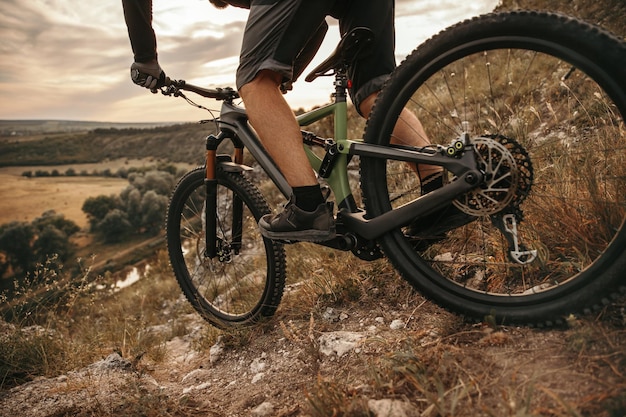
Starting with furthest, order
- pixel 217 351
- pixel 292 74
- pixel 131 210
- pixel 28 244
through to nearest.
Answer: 1. pixel 131 210
2. pixel 28 244
3. pixel 217 351
4. pixel 292 74

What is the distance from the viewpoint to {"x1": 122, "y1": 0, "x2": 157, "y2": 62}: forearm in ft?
7.57

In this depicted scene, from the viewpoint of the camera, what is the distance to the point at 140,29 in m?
2.40

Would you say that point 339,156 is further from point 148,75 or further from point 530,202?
point 148,75

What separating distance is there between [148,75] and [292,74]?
3.70 feet

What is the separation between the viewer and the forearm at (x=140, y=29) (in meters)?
2.31

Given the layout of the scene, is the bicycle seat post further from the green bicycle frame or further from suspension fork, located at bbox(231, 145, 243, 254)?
suspension fork, located at bbox(231, 145, 243, 254)

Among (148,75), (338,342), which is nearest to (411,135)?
(338,342)

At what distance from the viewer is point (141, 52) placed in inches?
98.3

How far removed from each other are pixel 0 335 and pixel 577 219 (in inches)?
159

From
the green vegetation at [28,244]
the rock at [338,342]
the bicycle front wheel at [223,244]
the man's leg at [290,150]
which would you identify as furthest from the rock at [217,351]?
the green vegetation at [28,244]

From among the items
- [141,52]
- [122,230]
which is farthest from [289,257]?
[122,230]

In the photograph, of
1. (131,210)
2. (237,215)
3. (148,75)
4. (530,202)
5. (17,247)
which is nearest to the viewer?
(530,202)

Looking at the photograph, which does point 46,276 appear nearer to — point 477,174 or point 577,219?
point 477,174

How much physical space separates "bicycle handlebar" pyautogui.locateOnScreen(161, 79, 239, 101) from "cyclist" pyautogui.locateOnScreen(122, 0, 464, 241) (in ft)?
1.01
